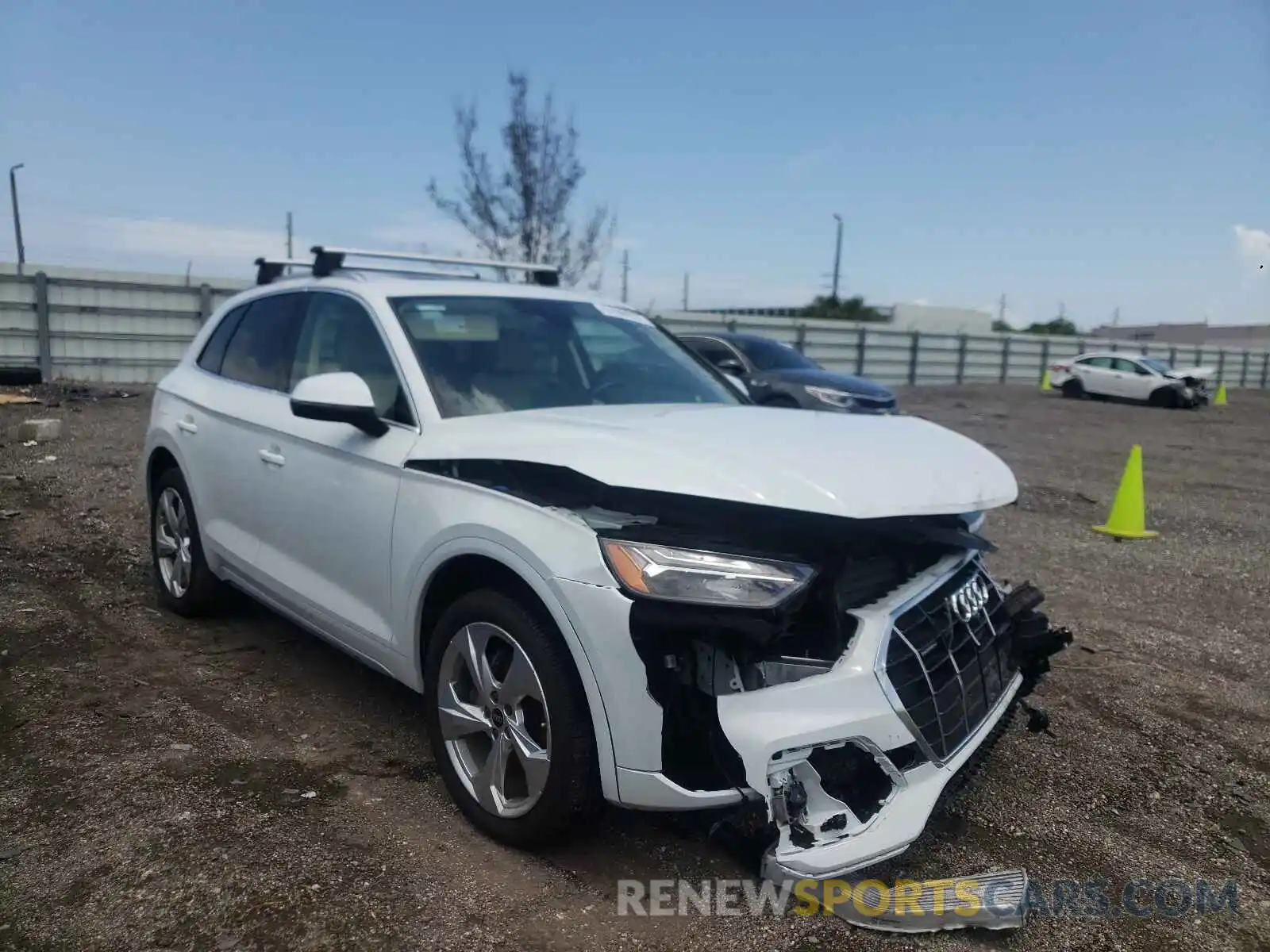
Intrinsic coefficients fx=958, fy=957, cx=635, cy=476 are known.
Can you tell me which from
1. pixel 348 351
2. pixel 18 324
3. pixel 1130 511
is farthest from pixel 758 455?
pixel 18 324

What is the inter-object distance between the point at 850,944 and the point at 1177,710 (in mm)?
2375

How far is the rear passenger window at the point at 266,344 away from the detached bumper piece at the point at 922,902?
287 cm

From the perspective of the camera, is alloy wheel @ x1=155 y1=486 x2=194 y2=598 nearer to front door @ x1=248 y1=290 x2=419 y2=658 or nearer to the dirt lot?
the dirt lot

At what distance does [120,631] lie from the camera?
15.3 ft

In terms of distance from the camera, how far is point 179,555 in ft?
15.6

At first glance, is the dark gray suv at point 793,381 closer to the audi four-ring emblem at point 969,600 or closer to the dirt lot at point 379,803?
the dirt lot at point 379,803

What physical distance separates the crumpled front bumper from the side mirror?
1527 millimetres

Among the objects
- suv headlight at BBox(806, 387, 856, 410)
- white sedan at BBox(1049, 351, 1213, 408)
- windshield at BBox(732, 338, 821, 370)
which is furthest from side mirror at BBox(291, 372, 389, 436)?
white sedan at BBox(1049, 351, 1213, 408)

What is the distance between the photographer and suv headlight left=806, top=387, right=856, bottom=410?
10.9 meters

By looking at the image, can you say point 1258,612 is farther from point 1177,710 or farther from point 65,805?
point 65,805

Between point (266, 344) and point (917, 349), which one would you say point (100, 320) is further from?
point (917, 349)

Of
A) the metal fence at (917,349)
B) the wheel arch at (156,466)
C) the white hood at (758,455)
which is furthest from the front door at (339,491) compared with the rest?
the metal fence at (917,349)

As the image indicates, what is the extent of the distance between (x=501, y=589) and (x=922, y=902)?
1.41m

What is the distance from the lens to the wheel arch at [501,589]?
245cm
